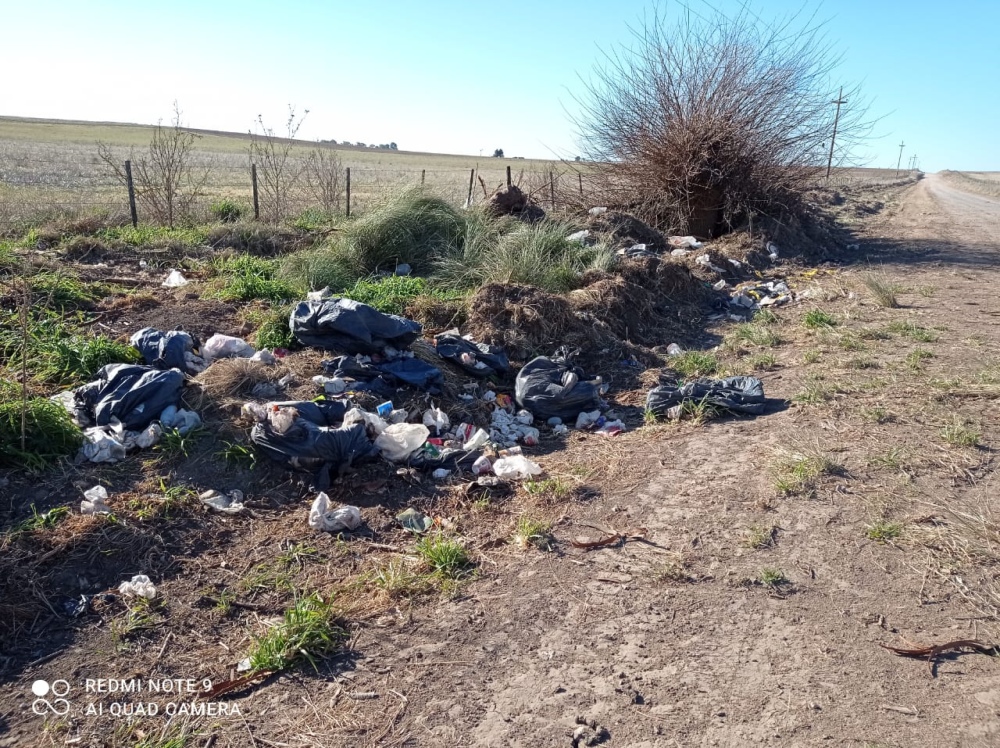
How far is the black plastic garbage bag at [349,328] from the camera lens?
5184 mm

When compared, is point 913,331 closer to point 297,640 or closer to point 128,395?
point 297,640

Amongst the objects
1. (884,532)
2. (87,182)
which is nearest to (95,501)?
(884,532)

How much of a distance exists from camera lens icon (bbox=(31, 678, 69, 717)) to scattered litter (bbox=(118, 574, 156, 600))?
1.57ft

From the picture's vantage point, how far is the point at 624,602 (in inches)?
111

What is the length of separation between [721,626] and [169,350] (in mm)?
4091

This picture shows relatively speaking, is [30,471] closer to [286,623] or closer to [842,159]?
[286,623]

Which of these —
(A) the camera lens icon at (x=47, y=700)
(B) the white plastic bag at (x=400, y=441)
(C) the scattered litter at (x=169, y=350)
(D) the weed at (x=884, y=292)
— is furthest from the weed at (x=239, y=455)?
(D) the weed at (x=884, y=292)

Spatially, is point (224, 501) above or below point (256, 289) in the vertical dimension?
below

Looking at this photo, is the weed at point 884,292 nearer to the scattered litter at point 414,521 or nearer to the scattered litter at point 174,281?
the scattered litter at point 414,521

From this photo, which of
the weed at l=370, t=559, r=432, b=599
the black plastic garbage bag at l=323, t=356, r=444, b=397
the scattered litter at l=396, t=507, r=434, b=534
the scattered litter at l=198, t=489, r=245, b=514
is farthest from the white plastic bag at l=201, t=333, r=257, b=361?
the weed at l=370, t=559, r=432, b=599

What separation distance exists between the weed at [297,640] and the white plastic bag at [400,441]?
1438 millimetres

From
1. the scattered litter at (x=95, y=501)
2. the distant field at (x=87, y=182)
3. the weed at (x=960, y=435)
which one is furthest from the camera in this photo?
the distant field at (x=87, y=182)

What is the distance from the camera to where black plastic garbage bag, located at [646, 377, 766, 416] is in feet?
15.5

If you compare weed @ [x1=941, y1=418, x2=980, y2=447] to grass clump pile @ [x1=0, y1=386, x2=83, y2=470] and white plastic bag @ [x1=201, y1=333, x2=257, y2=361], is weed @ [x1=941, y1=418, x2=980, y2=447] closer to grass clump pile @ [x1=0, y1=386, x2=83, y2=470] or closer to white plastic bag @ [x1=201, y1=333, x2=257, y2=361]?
white plastic bag @ [x1=201, y1=333, x2=257, y2=361]
